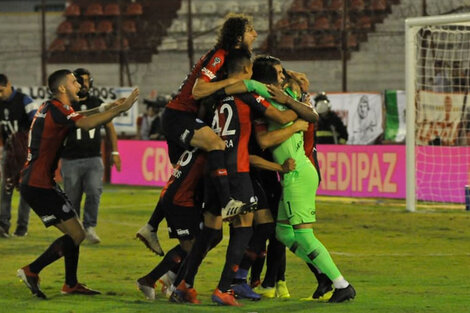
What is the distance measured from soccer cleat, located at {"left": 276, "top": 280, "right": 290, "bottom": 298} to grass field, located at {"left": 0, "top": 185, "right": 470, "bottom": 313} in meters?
0.09

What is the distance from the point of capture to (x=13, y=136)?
49.5 feet

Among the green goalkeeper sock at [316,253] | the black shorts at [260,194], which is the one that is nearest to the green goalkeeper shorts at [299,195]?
the green goalkeeper sock at [316,253]

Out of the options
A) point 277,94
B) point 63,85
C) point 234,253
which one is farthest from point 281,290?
point 63,85

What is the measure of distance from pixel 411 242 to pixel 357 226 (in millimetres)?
2293

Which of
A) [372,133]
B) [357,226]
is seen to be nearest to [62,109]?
[357,226]

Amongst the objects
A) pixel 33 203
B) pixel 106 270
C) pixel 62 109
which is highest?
pixel 62 109

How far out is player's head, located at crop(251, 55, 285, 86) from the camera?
9289 millimetres

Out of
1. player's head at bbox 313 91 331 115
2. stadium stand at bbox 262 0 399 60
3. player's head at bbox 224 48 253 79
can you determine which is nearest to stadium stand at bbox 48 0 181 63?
stadium stand at bbox 262 0 399 60

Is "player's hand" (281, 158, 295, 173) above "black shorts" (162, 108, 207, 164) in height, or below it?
below

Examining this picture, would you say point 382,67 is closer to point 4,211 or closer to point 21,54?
point 21,54

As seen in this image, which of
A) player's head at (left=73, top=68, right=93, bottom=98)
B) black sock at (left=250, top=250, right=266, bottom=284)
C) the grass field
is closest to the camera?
the grass field

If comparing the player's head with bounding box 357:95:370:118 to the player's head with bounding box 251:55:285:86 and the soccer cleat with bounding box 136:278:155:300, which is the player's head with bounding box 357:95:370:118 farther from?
the soccer cleat with bounding box 136:278:155:300

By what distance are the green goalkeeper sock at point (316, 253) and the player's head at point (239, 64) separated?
1346 millimetres

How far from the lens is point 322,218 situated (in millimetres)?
17719
